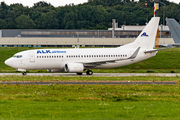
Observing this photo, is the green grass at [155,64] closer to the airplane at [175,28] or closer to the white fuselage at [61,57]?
the airplane at [175,28]

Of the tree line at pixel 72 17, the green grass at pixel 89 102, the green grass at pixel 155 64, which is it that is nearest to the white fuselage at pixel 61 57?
the green grass at pixel 155 64

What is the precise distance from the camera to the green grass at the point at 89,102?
1653 cm

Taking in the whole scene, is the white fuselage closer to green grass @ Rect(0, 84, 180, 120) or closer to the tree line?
green grass @ Rect(0, 84, 180, 120)

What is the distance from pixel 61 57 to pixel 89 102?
23.4 meters

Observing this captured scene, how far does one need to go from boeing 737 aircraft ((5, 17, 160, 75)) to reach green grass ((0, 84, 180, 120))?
1480cm

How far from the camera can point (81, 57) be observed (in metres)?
43.6

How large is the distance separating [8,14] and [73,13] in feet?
104

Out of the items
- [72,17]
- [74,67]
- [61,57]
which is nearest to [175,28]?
[74,67]

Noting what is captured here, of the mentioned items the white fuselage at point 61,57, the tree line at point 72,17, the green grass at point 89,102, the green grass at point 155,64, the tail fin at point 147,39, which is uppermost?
the tree line at point 72,17

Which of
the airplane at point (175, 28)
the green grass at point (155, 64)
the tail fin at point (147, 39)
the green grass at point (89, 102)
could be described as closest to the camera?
the green grass at point (89, 102)

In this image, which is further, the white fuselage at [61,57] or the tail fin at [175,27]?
the tail fin at [175,27]

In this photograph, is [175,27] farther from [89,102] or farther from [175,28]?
[89,102]

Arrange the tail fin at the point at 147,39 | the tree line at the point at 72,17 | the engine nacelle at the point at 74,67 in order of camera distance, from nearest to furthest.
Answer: the engine nacelle at the point at 74,67
the tail fin at the point at 147,39
the tree line at the point at 72,17

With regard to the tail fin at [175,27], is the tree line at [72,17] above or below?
above
